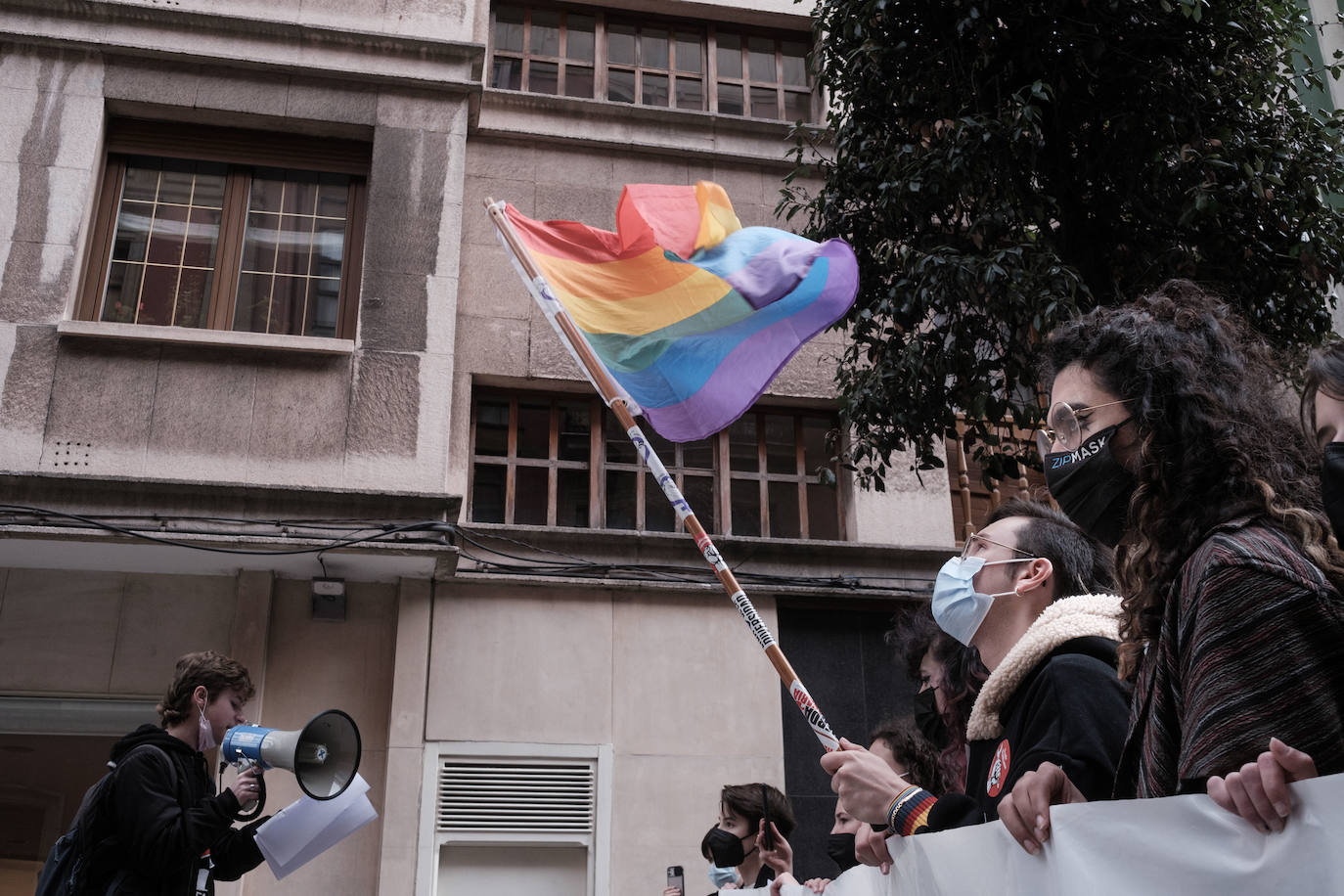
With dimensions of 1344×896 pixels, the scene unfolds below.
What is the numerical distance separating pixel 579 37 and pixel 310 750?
8511 mm

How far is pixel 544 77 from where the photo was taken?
436 inches

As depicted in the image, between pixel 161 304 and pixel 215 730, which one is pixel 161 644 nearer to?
pixel 161 304

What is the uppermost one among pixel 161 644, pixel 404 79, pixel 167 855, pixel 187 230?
pixel 404 79

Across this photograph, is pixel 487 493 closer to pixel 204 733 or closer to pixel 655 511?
pixel 655 511

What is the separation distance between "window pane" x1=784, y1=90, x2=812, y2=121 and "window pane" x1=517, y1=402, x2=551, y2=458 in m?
4.01

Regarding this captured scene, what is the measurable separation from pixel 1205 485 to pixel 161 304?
353 inches

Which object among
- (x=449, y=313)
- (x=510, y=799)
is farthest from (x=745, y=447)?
(x=510, y=799)

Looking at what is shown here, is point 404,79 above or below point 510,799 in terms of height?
above

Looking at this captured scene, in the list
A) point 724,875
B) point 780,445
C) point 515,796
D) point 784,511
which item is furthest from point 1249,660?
point 780,445

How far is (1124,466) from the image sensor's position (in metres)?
2.58

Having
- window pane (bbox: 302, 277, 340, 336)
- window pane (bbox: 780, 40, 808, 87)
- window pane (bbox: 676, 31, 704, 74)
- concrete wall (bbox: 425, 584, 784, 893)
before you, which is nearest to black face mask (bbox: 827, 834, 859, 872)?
concrete wall (bbox: 425, 584, 784, 893)

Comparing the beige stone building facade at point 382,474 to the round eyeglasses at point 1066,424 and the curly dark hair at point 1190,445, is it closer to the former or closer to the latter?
the round eyeglasses at point 1066,424

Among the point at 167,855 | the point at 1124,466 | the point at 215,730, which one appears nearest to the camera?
the point at 1124,466

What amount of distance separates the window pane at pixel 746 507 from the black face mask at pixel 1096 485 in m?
7.17
